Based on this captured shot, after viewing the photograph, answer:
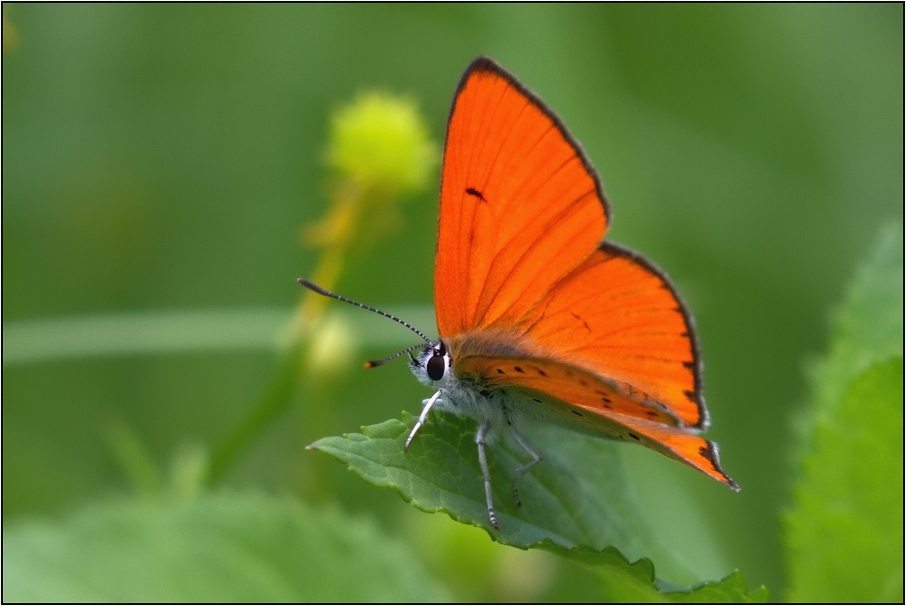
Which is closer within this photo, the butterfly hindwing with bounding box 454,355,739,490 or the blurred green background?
the butterfly hindwing with bounding box 454,355,739,490

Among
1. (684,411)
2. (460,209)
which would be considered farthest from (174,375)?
(684,411)

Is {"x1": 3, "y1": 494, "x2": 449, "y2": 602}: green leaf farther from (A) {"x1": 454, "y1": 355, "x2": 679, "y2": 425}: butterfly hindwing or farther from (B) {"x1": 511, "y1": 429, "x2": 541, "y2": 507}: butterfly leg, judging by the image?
(A) {"x1": 454, "y1": 355, "x2": 679, "y2": 425}: butterfly hindwing

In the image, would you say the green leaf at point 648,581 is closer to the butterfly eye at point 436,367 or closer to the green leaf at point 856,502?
the green leaf at point 856,502

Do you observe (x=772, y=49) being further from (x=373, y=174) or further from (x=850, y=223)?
(x=373, y=174)

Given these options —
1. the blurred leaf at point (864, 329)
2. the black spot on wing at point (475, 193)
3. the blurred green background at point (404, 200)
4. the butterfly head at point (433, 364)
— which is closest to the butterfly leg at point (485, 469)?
the butterfly head at point (433, 364)

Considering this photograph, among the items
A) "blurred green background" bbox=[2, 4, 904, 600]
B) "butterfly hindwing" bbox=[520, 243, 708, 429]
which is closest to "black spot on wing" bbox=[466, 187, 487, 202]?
"butterfly hindwing" bbox=[520, 243, 708, 429]

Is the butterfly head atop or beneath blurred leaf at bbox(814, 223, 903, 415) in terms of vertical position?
atop
